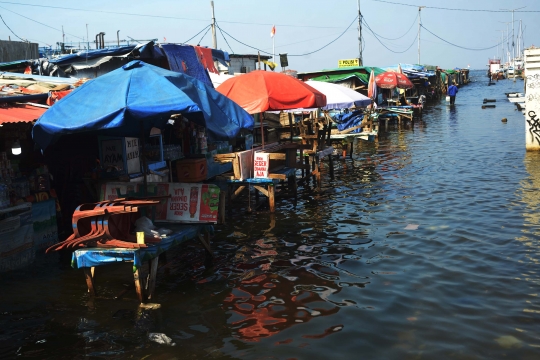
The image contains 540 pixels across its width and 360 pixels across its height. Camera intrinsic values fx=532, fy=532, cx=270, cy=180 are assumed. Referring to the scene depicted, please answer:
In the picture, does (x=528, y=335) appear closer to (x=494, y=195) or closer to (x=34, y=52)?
(x=494, y=195)

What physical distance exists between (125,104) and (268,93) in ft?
17.7

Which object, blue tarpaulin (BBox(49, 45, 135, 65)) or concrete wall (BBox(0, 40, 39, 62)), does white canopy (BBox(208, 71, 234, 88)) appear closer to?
blue tarpaulin (BBox(49, 45, 135, 65))

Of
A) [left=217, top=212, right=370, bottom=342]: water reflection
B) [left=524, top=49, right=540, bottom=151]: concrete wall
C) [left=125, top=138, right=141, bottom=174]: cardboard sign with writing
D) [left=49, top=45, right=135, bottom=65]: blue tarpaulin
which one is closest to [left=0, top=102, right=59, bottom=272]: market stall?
[left=125, top=138, right=141, bottom=174]: cardboard sign with writing

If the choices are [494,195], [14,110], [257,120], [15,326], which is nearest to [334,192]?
[494,195]

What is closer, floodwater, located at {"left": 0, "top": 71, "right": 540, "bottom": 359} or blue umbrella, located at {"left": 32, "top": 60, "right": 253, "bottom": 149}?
floodwater, located at {"left": 0, "top": 71, "right": 540, "bottom": 359}

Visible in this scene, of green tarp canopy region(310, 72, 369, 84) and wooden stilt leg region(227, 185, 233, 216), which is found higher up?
green tarp canopy region(310, 72, 369, 84)

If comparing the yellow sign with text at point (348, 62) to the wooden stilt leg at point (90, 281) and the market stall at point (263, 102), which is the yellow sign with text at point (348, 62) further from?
the wooden stilt leg at point (90, 281)

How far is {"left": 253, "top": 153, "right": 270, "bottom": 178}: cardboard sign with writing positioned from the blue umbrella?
370cm

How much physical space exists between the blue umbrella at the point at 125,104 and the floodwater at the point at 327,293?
93.8 inches

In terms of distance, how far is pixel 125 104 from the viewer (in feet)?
23.3

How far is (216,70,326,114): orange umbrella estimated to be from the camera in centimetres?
1196

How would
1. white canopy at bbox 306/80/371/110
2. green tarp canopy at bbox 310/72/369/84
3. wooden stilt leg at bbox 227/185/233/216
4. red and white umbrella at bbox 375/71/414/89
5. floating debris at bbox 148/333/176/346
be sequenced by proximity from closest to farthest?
floating debris at bbox 148/333/176/346, wooden stilt leg at bbox 227/185/233/216, white canopy at bbox 306/80/371/110, red and white umbrella at bbox 375/71/414/89, green tarp canopy at bbox 310/72/369/84

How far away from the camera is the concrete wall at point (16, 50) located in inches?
632

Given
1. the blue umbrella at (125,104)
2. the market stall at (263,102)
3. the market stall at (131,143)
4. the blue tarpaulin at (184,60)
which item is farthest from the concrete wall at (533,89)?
the blue umbrella at (125,104)
